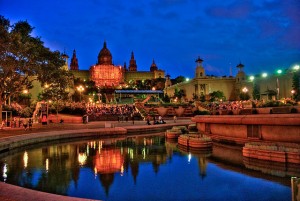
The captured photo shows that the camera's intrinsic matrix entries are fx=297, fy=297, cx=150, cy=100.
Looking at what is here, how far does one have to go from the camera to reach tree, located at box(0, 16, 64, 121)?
2469 cm

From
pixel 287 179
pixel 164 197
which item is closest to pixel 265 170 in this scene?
pixel 287 179

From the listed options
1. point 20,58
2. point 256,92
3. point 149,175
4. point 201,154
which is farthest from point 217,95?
point 149,175

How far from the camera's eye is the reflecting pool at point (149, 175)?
27.1 ft

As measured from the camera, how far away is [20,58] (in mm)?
26391

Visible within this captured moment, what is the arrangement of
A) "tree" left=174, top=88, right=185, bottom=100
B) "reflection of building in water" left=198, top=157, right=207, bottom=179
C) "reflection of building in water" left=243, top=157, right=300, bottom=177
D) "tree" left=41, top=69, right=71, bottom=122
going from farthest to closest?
"tree" left=174, top=88, right=185, bottom=100, "tree" left=41, top=69, right=71, bottom=122, "reflection of building in water" left=198, top=157, right=207, bottom=179, "reflection of building in water" left=243, top=157, right=300, bottom=177

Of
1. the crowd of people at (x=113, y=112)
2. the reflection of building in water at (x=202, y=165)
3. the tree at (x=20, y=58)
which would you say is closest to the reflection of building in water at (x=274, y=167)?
the reflection of building in water at (x=202, y=165)

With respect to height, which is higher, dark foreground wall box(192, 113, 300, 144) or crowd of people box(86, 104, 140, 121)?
crowd of people box(86, 104, 140, 121)

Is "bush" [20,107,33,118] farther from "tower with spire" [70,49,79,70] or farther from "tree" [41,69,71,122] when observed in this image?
"tower with spire" [70,49,79,70]

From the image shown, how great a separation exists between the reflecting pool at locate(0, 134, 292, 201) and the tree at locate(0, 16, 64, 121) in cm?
1252

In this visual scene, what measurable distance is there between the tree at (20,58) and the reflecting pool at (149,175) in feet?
41.1

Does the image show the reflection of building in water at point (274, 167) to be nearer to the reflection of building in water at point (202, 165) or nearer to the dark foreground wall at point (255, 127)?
the reflection of building in water at point (202, 165)

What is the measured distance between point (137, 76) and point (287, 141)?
578 feet

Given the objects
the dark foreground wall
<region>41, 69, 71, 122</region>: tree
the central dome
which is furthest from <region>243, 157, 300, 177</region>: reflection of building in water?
the central dome

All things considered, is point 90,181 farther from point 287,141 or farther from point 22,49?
point 22,49
